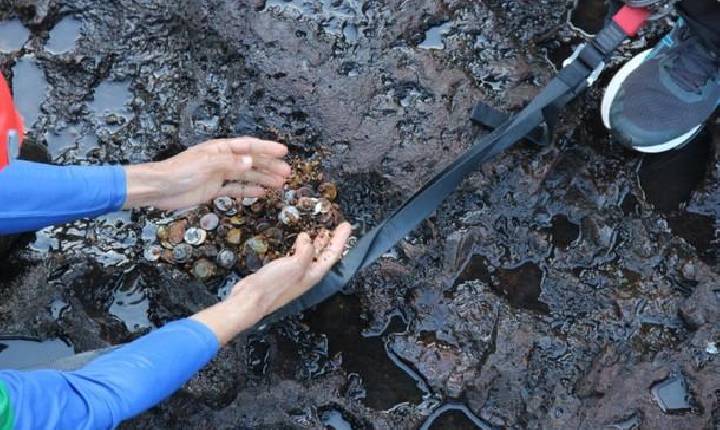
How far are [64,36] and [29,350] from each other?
1480 millimetres

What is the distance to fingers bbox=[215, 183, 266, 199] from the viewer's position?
111 inches

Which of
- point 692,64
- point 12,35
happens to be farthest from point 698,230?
point 12,35

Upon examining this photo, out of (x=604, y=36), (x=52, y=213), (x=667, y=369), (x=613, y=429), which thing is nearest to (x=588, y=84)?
(x=604, y=36)

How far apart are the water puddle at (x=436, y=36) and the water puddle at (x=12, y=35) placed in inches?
73.6

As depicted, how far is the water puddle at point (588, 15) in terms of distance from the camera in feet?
11.3

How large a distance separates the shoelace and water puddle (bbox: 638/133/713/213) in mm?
302

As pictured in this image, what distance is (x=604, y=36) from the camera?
2.69m

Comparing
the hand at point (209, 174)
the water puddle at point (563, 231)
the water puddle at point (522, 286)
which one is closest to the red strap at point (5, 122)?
the hand at point (209, 174)

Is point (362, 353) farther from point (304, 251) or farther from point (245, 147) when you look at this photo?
point (245, 147)

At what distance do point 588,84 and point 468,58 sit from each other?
56 cm

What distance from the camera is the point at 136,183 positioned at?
102 inches

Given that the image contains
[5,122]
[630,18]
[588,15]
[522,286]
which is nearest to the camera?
[5,122]

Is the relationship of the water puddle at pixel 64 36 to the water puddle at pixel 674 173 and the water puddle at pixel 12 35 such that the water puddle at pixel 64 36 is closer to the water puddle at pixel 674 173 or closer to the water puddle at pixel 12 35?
the water puddle at pixel 12 35

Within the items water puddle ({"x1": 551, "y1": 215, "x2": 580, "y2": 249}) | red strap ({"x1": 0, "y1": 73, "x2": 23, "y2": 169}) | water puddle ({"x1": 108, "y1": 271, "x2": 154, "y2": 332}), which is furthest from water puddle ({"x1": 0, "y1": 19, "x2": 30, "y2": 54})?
water puddle ({"x1": 551, "y1": 215, "x2": 580, "y2": 249})
